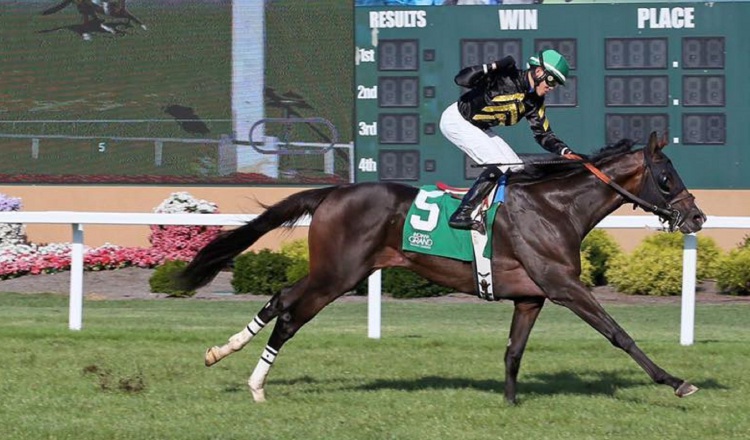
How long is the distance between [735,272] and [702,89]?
6.40 ft

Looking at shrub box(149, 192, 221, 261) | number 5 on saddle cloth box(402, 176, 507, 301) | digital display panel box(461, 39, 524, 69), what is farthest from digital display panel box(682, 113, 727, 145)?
number 5 on saddle cloth box(402, 176, 507, 301)

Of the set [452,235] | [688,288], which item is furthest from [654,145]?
[688,288]

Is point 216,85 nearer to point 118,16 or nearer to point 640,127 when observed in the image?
point 118,16

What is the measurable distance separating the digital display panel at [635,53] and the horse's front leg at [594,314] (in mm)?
6869

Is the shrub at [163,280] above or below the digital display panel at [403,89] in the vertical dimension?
below

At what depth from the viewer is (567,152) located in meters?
7.12

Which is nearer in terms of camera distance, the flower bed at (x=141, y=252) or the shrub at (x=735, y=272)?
the shrub at (x=735, y=272)

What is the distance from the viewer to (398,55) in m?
13.5

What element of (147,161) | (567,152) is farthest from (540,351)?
(147,161)

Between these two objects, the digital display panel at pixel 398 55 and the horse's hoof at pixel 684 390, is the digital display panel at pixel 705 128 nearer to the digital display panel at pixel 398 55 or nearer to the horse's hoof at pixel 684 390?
the digital display panel at pixel 398 55

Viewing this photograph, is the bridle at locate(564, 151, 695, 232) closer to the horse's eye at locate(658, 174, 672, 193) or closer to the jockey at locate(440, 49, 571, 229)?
the horse's eye at locate(658, 174, 672, 193)

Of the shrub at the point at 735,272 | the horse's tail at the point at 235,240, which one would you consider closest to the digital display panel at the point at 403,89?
the shrub at the point at 735,272

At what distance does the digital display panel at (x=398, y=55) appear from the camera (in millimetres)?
13461

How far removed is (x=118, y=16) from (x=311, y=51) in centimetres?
243
